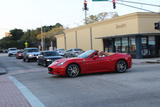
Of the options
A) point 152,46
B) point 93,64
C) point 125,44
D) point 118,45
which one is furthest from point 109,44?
point 93,64

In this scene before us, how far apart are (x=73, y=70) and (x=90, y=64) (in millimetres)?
1048

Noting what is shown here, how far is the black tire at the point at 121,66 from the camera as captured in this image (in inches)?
556

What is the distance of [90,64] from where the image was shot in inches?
524

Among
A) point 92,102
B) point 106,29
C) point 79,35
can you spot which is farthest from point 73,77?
point 79,35

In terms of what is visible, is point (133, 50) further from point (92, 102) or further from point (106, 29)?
point (92, 102)

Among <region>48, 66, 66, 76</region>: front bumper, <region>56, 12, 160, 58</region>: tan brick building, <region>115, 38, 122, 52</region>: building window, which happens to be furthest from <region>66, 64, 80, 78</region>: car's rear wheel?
<region>115, 38, 122, 52</region>: building window

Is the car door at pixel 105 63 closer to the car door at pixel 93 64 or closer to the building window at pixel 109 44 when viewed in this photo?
the car door at pixel 93 64

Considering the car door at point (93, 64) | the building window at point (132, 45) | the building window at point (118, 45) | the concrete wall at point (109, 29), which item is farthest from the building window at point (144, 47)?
the car door at point (93, 64)

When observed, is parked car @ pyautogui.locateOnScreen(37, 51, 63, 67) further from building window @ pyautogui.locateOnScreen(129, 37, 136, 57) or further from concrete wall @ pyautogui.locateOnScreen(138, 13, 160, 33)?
concrete wall @ pyautogui.locateOnScreen(138, 13, 160, 33)

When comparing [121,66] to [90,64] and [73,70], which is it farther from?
[73,70]

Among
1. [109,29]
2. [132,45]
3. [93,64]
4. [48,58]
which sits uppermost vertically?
[109,29]

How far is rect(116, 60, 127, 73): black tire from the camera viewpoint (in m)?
14.1

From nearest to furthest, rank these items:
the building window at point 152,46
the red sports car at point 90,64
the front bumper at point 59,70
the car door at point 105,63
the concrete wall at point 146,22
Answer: the front bumper at point 59,70
the red sports car at point 90,64
the car door at point 105,63
the concrete wall at point 146,22
the building window at point 152,46

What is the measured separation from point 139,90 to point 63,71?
5.10 metres
